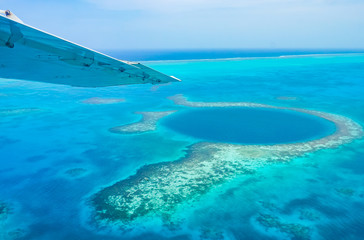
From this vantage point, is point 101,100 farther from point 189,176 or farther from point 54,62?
point 54,62

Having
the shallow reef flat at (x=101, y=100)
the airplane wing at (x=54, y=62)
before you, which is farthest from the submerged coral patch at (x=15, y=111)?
the airplane wing at (x=54, y=62)

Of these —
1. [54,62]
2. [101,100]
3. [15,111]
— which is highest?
[54,62]

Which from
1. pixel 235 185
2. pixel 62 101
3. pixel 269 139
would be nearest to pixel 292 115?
pixel 269 139

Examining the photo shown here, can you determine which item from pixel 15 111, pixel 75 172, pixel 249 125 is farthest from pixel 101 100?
pixel 249 125

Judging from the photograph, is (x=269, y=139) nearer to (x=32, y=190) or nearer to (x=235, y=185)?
(x=235, y=185)

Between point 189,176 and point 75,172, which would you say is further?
point 75,172

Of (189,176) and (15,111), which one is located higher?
(15,111)

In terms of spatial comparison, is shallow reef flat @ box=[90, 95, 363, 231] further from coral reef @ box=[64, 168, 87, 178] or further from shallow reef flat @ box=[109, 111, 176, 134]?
shallow reef flat @ box=[109, 111, 176, 134]
